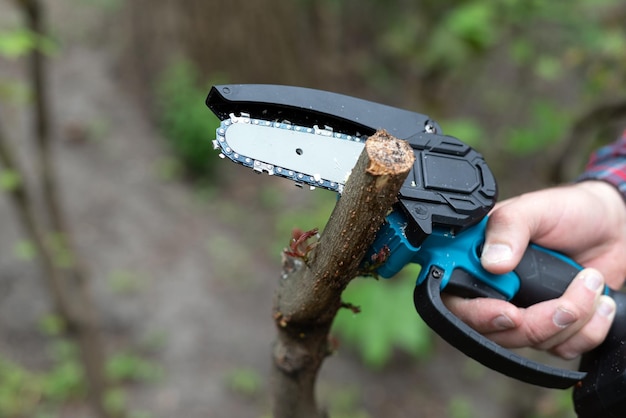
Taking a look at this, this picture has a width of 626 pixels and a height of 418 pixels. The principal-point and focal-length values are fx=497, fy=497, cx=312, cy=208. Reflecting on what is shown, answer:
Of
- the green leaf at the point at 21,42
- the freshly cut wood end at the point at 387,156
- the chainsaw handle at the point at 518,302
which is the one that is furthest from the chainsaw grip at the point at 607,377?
the green leaf at the point at 21,42

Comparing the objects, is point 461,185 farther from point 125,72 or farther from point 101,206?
point 125,72

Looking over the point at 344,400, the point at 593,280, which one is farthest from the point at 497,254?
the point at 344,400

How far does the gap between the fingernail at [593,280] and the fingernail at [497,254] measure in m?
0.22

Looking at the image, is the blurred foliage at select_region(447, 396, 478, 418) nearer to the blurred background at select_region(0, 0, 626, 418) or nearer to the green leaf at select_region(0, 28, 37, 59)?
the blurred background at select_region(0, 0, 626, 418)

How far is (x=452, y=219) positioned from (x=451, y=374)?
3.54m

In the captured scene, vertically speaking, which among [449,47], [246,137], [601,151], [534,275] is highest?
[449,47]

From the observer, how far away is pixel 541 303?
1.18 metres

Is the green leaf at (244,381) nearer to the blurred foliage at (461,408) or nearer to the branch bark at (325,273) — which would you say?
the blurred foliage at (461,408)

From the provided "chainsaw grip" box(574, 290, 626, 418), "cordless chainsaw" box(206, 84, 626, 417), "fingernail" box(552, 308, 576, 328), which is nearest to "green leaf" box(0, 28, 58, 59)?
"cordless chainsaw" box(206, 84, 626, 417)

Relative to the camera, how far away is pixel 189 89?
215 inches

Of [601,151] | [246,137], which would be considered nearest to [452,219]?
[246,137]

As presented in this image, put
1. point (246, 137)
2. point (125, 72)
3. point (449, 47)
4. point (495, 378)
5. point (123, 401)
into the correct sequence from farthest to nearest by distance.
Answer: point (125, 72), point (495, 378), point (449, 47), point (123, 401), point (246, 137)

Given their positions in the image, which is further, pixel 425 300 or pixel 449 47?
pixel 449 47

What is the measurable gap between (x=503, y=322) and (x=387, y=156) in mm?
593
